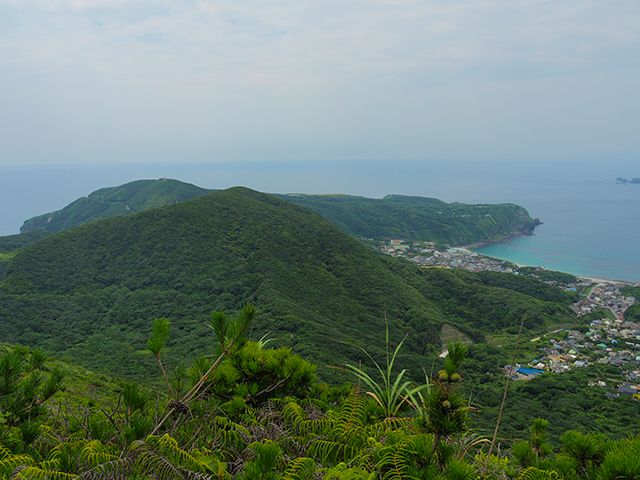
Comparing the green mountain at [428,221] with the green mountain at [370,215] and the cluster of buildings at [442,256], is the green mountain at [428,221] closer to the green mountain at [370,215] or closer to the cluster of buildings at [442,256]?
the green mountain at [370,215]

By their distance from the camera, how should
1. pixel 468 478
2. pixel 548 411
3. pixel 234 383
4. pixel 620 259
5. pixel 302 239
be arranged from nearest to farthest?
pixel 468 478, pixel 234 383, pixel 548 411, pixel 302 239, pixel 620 259

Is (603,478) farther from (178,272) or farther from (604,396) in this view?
(178,272)

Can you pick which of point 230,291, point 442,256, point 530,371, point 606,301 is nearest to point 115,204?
point 230,291

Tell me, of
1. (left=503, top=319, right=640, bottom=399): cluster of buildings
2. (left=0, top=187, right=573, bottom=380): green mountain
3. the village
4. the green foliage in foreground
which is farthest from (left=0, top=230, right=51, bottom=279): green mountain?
(left=503, top=319, right=640, bottom=399): cluster of buildings

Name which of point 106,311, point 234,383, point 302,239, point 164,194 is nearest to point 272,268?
point 302,239

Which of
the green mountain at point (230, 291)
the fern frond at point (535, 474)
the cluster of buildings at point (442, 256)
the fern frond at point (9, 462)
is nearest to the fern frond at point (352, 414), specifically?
the fern frond at point (535, 474)

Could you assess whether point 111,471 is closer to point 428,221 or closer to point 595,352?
point 595,352

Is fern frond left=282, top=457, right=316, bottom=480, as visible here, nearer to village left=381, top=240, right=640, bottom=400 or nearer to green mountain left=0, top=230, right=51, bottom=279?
village left=381, top=240, right=640, bottom=400
